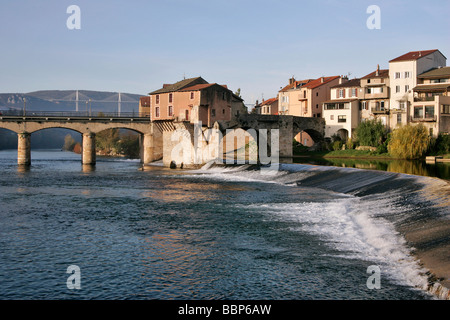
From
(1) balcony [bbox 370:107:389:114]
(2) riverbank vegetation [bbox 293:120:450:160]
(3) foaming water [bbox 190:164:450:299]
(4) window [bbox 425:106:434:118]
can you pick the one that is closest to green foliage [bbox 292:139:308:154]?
(2) riverbank vegetation [bbox 293:120:450:160]

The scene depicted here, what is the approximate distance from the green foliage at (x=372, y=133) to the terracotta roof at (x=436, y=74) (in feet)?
30.6

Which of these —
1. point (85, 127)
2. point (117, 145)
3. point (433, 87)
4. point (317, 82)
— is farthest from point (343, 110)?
point (117, 145)

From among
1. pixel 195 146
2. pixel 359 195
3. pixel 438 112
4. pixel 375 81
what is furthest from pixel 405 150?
pixel 359 195

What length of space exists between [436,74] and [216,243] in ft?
202

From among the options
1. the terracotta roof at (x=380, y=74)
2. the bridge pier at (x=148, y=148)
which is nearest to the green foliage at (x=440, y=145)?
the terracotta roof at (x=380, y=74)

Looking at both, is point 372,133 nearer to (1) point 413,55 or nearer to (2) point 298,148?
(1) point 413,55

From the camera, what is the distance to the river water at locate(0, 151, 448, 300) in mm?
15539

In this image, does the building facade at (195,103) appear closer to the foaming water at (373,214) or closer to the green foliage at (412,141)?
the green foliage at (412,141)

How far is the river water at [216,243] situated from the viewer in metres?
15.5

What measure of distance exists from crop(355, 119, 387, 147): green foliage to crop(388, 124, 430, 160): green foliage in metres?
7.85

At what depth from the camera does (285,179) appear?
48.1 metres

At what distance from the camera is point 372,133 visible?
74750 millimetres

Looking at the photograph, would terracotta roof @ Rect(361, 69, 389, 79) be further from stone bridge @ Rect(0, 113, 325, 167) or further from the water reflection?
the water reflection

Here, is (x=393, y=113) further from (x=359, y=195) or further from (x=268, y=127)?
(x=359, y=195)
